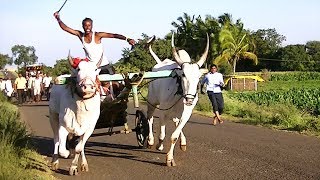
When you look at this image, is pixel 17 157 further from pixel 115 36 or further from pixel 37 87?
pixel 37 87

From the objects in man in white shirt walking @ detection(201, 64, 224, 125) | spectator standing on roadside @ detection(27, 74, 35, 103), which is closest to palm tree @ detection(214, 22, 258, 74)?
spectator standing on roadside @ detection(27, 74, 35, 103)

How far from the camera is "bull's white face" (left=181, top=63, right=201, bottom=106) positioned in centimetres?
844

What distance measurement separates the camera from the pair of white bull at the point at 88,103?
7609mm

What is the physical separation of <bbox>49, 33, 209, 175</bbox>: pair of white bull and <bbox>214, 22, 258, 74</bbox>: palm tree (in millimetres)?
42216

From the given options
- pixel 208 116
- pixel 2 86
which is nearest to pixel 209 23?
pixel 2 86

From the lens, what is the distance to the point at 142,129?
10633 millimetres

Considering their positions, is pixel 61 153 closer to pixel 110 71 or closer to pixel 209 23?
pixel 110 71

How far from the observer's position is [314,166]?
28.1 feet

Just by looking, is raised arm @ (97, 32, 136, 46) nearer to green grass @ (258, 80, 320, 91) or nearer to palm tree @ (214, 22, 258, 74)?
palm tree @ (214, 22, 258, 74)

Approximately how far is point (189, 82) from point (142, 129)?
260cm

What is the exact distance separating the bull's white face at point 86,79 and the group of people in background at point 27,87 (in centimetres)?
1802

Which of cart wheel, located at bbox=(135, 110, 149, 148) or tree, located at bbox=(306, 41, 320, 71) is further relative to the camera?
tree, located at bbox=(306, 41, 320, 71)

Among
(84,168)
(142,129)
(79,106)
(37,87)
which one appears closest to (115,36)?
(79,106)

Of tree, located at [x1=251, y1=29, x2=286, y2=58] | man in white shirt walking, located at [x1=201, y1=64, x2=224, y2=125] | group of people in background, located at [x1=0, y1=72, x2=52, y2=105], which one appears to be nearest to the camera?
man in white shirt walking, located at [x1=201, y1=64, x2=224, y2=125]
